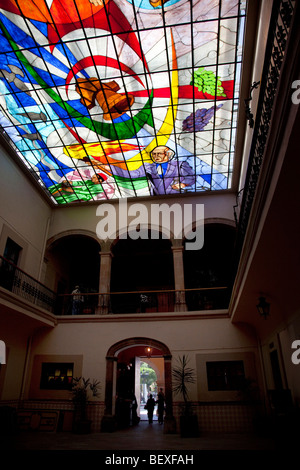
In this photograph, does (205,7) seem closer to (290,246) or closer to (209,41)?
(209,41)

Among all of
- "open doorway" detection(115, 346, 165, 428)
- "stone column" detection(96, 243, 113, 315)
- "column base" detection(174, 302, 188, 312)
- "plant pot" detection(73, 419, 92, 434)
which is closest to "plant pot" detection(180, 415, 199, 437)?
"plant pot" detection(73, 419, 92, 434)

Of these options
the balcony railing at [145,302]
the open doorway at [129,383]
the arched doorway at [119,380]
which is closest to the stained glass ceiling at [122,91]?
the balcony railing at [145,302]

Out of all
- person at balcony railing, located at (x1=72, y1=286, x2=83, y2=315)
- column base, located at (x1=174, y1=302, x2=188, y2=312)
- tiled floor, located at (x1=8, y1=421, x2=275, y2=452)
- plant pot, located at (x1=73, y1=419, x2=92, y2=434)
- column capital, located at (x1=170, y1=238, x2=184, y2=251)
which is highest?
column capital, located at (x1=170, y1=238, x2=184, y2=251)

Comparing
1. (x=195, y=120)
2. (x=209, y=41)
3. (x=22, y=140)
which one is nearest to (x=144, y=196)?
(x=195, y=120)

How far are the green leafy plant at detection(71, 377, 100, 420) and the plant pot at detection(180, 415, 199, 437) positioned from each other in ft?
8.80

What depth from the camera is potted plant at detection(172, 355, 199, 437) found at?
7766 mm

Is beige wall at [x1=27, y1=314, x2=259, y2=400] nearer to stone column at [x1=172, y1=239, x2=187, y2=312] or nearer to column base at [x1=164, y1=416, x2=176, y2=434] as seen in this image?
stone column at [x1=172, y1=239, x2=187, y2=312]

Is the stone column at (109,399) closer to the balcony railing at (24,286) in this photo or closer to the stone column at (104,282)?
the stone column at (104,282)

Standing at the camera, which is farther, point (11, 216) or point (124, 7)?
point (11, 216)

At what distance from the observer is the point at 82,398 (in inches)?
345

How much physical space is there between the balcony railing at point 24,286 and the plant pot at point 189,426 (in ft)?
18.8

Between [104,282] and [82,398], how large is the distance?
368 centimetres

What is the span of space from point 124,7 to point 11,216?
6571mm
